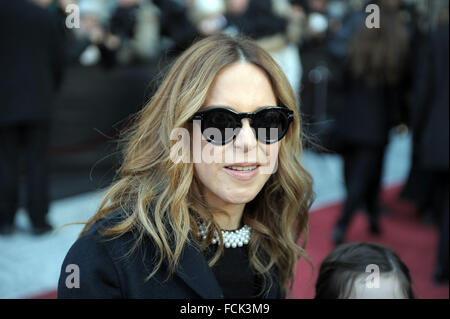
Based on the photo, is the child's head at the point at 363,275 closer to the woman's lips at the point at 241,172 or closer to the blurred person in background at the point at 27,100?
the woman's lips at the point at 241,172

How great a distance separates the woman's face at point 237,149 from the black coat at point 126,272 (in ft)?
0.65

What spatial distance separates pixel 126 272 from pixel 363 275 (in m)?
0.82

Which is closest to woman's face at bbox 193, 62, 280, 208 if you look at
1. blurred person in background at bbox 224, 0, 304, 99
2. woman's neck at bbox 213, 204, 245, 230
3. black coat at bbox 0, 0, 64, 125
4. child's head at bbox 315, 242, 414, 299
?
woman's neck at bbox 213, 204, 245, 230

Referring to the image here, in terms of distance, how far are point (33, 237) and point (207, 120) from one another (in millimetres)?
3260

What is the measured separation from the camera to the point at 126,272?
1.42m

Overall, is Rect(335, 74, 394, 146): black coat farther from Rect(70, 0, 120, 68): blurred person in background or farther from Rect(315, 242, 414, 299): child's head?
Rect(70, 0, 120, 68): blurred person in background

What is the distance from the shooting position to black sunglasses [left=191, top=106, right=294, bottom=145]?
1.48 metres

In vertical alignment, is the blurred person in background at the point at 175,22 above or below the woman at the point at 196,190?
above

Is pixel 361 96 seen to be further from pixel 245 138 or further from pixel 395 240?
pixel 245 138

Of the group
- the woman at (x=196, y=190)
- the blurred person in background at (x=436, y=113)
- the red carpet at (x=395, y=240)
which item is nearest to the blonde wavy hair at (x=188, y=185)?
the woman at (x=196, y=190)

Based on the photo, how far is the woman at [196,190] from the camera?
4.71 feet

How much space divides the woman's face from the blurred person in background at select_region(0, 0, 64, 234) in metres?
3.15
